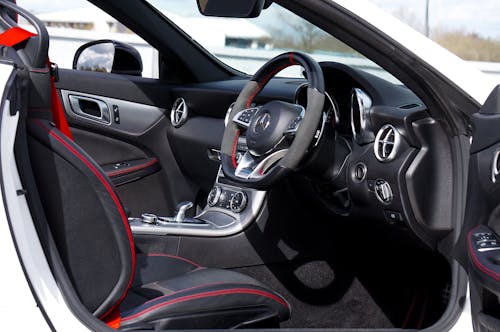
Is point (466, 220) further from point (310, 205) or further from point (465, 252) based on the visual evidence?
point (310, 205)

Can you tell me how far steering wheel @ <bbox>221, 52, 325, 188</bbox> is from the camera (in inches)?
86.6

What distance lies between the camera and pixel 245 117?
100 inches

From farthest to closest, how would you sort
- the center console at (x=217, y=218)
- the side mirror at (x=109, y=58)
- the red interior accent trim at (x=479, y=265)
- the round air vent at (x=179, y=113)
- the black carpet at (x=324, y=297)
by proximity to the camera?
the side mirror at (x=109, y=58) → the round air vent at (x=179, y=113) → the black carpet at (x=324, y=297) → the center console at (x=217, y=218) → the red interior accent trim at (x=479, y=265)

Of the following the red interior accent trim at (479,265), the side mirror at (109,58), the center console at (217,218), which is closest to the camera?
the red interior accent trim at (479,265)

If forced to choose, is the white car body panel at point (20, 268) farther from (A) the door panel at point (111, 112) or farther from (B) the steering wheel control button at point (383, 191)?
(A) the door panel at point (111, 112)

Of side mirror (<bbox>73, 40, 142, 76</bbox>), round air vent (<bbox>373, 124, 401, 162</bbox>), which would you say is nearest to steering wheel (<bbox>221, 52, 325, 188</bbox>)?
round air vent (<bbox>373, 124, 401, 162</bbox>)

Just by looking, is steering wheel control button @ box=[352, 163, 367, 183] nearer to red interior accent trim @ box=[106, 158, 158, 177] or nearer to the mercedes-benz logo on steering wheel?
the mercedes-benz logo on steering wheel

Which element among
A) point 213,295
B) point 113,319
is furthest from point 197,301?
point 113,319

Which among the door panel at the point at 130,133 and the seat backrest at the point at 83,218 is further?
the door panel at the point at 130,133

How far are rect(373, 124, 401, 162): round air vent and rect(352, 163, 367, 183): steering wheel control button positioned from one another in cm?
10

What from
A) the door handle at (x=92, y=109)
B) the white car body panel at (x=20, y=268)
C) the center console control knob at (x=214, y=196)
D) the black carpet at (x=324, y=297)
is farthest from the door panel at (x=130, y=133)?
the white car body panel at (x=20, y=268)

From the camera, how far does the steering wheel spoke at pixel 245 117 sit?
252 centimetres

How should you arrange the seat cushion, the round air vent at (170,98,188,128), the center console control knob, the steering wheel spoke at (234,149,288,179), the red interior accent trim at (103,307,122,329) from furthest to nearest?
the round air vent at (170,98,188,128) → the center console control knob → the steering wheel spoke at (234,149,288,179) → the seat cushion → the red interior accent trim at (103,307,122,329)

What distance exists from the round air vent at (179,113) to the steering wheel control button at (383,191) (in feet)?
4.11
